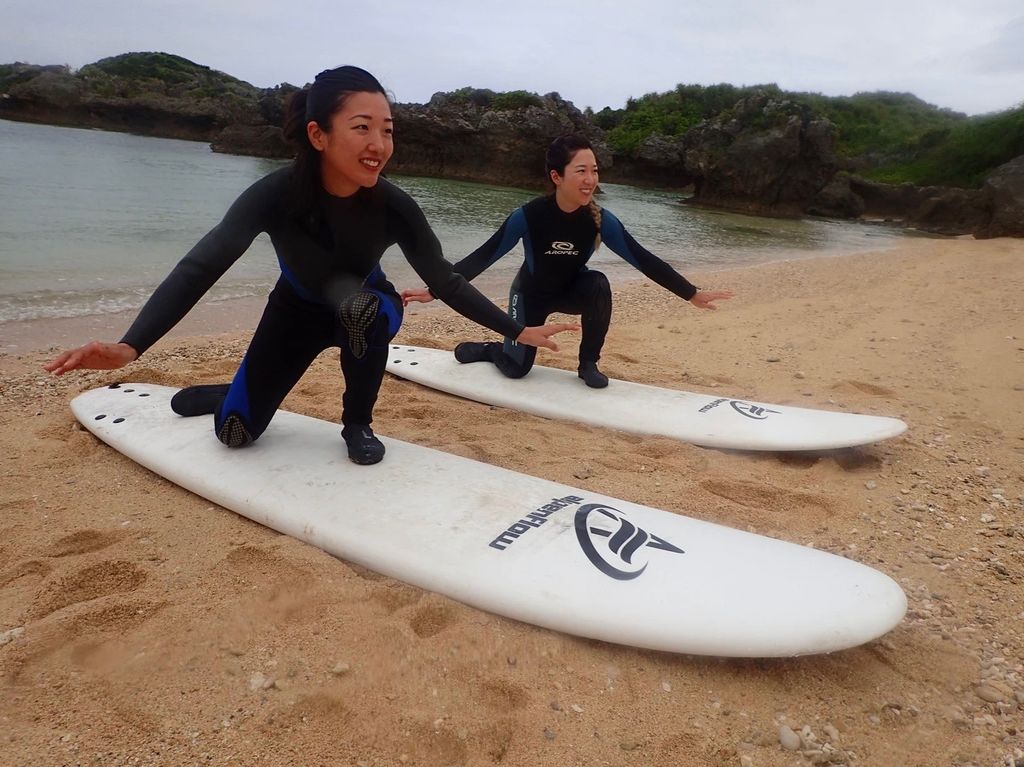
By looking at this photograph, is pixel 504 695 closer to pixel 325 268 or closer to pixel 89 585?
pixel 89 585

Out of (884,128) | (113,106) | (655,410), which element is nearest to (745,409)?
(655,410)

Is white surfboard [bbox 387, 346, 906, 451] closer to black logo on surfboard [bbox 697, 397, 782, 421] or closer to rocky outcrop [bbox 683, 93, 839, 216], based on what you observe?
black logo on surfboard [bbox 697, 397, 782, 421]

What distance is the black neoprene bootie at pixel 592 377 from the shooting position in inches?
149

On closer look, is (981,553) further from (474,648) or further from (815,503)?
(474,648)

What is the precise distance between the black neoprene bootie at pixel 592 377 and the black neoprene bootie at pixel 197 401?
1914 millimetres

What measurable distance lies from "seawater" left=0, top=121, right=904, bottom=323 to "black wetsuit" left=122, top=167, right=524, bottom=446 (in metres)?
3.68

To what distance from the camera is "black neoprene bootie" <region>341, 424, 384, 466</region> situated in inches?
99.8

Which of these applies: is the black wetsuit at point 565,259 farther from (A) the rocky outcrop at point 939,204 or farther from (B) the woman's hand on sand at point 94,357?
(A) the rocky outcrop at point 939,204

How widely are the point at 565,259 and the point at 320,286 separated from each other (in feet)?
5.90

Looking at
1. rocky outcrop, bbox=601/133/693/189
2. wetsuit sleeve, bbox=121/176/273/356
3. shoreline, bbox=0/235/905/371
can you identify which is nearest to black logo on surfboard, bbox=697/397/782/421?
wetsuit sleeve, bbox=121/176/273/356

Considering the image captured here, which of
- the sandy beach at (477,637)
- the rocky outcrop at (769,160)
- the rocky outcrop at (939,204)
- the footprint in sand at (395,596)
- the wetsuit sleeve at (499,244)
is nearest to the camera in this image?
the sandy beach at (477,637)

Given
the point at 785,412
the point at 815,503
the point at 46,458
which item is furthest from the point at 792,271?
the point at 46,458

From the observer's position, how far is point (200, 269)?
2.14 metres

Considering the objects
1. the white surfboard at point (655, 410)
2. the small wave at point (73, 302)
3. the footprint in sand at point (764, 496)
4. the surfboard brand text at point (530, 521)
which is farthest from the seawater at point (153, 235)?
the footprint in sand at point (764, 496)
